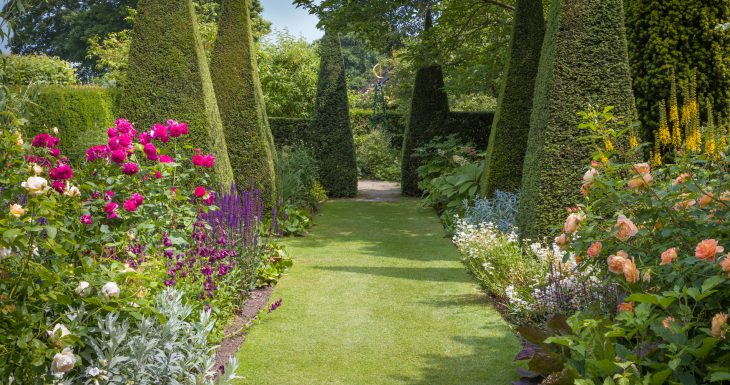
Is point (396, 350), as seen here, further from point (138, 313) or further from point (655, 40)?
point (655, 40)

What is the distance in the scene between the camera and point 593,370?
298 cm

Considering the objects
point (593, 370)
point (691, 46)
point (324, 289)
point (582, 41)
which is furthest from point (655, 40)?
point (593, 370)

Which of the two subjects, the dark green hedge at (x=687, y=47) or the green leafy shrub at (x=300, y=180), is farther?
the green leafy shrub at (x=300, y=180)

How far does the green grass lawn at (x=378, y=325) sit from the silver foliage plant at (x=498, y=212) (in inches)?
22.5

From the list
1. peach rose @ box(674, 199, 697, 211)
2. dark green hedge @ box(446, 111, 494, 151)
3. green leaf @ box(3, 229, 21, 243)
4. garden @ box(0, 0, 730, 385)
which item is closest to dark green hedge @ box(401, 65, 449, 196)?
garden @ box(0, 0, 730, 385)

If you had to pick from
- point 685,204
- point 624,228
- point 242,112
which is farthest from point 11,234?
point 242,112

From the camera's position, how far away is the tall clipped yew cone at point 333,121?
575 inches

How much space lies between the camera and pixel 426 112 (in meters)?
15.0

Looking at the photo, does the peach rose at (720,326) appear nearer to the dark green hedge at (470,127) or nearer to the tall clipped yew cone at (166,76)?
the tall clipped yew cone at (166,76)

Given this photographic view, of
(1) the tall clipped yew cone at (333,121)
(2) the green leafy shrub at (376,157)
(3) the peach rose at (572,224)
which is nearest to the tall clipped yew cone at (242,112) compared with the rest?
(1) the tall clipped yew cone at (333,121)

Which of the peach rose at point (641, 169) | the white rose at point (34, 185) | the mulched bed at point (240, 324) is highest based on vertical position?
the white rose at point (34, 185)

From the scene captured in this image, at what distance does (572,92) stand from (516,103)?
257 cm

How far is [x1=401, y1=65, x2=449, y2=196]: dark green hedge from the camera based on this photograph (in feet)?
48.8

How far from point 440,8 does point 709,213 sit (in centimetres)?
1074
